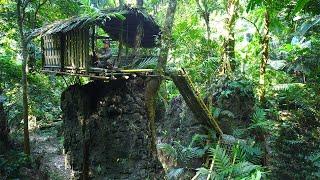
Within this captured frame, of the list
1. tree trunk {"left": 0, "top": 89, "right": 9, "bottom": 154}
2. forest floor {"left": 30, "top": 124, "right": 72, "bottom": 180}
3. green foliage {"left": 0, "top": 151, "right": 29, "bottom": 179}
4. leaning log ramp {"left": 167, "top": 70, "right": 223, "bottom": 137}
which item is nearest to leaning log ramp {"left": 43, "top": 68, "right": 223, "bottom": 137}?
leaning log ramp {"left": 167, "top": 70, "right": 223, "bottom": 137}

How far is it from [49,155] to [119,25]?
24.1ft

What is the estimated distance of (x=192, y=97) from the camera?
32.4ft

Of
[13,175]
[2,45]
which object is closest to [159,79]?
[13,175]

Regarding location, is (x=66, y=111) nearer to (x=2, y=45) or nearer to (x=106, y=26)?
(x=106, y=26)

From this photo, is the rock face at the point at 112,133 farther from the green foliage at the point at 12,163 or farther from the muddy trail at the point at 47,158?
the green foliage at the point at 12,163

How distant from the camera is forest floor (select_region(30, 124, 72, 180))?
1366cm

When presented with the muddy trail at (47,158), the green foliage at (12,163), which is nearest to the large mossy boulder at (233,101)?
the muddy trail at (47,158)

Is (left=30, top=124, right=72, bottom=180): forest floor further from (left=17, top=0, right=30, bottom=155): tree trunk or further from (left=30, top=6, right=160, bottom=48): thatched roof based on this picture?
(left=30, top=6, right=160, bottom=48): thatched roof

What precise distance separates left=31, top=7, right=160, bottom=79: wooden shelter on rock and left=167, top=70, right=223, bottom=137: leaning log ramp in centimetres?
97

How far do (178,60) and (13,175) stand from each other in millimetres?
6974

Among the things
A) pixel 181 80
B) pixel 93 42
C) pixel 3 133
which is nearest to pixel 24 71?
pixel 3 133

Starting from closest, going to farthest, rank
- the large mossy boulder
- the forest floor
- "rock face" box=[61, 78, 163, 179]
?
1. "rock face" box=[61, 78, 163, 179]
2. the large mossy boulder
3. the forest floor

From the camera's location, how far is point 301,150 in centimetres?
1021

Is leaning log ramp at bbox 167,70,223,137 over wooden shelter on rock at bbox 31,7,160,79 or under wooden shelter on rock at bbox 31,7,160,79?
under
